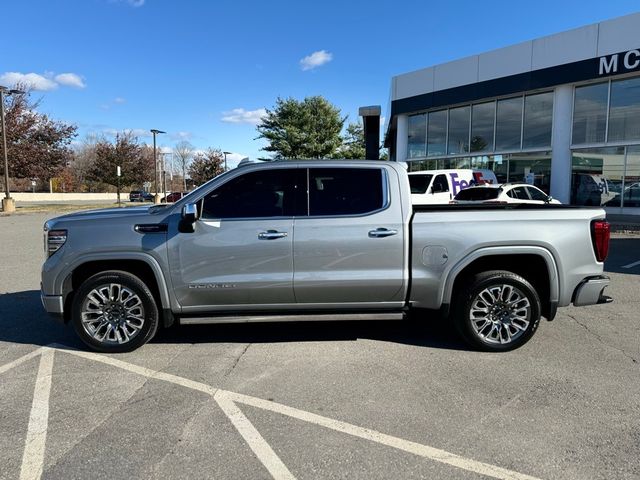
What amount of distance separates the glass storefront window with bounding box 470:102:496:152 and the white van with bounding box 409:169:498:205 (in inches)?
213

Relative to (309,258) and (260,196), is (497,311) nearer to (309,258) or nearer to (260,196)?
(309,258)

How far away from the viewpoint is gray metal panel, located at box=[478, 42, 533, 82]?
1969 centimetres

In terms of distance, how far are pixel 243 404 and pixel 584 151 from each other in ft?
62.6

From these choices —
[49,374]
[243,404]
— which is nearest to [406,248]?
[243,404]

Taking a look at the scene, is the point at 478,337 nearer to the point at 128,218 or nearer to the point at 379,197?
the point at 379,197

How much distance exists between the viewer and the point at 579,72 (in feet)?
59.5

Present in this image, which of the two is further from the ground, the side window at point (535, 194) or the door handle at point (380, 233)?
the side window at point (535, 194)

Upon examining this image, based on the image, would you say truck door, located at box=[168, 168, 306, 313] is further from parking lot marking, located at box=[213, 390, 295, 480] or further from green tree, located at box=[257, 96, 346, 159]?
green tree, located at box=[257, 96, 346, 159]

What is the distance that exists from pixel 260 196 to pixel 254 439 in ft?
7.82

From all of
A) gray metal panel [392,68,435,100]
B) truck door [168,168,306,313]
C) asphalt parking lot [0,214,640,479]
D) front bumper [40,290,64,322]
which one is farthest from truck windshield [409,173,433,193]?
front bumper [40,290,64,322]

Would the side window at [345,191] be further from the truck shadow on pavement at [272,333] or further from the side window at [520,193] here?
the side window at [520,193]

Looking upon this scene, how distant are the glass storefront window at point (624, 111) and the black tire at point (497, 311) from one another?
637 inches

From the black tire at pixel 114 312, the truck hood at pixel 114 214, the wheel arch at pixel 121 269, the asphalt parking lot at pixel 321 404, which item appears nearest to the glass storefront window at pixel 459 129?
the asphalt parking lot at pixel 321 404

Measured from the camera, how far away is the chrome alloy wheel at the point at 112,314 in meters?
4.72
